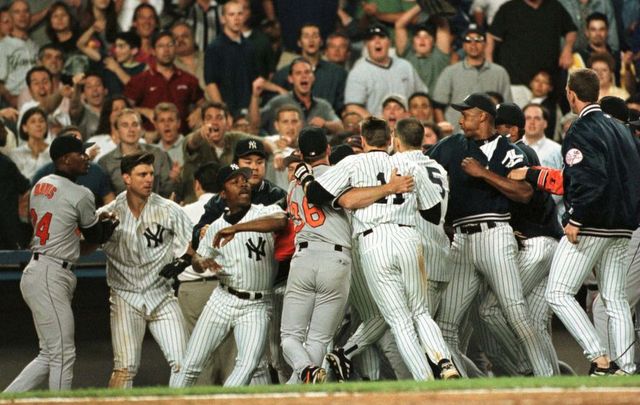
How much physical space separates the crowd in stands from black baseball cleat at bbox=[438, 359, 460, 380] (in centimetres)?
423

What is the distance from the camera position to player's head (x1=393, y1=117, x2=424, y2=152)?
8695mm

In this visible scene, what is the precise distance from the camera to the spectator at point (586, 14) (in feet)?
45.7

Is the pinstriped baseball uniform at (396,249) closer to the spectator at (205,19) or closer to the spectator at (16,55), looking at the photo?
the spectator at (205,19)

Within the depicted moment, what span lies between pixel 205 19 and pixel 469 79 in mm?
3056

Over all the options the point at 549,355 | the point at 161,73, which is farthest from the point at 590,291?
the point at 161,73

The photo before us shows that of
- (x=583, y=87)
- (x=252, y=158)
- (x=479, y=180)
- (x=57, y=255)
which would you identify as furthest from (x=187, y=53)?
(x=583, y=87)

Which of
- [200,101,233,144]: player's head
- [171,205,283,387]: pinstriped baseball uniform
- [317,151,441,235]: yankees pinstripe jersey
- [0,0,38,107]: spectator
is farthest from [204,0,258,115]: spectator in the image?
[317,151,441,235]: yankees pinstripe jersey

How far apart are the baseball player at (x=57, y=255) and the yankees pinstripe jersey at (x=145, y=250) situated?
0.18 meters

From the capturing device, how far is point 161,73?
523 inches

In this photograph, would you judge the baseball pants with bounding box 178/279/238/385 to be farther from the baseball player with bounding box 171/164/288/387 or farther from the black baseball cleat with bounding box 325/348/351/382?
the black baseball cleat with bounding box 325/348/351/382

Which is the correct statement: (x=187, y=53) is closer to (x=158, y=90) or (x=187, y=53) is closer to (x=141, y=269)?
(x=158, y=90)

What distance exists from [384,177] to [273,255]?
1116 mm

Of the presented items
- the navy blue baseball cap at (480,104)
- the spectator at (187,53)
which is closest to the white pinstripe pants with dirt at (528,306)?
the navy blue baseball cap at (480,104)

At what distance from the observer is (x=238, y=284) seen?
890 centimetres
